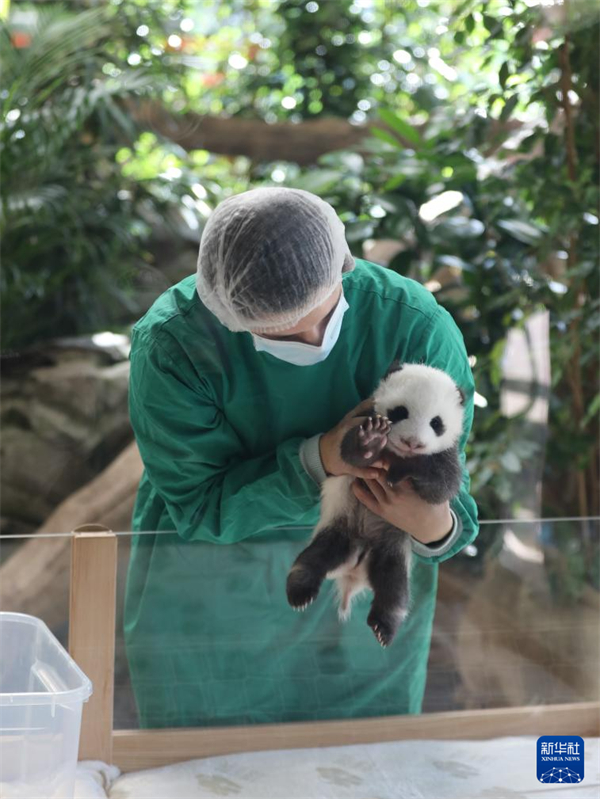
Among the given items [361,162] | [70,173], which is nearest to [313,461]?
[361,162]

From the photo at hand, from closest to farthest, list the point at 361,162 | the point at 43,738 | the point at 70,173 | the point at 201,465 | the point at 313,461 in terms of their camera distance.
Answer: the point at 43,738, the point at 313,461, the point at 201,465, the point at 361,162, the point at 70,173

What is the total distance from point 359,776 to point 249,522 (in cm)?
36

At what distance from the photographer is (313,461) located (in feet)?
3.54

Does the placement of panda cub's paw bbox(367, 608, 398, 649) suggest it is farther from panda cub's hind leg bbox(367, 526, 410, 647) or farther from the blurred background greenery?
the blurred background greenery

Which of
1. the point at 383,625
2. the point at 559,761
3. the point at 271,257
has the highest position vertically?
the point at 271,257

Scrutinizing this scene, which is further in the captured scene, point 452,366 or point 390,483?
point 452,366

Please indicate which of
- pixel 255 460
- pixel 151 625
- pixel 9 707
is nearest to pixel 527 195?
pixel 255 460

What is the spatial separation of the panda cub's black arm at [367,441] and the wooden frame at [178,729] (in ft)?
1.18

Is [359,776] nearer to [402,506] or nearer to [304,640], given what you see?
[304,640]

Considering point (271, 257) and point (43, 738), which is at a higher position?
point (271, 257)

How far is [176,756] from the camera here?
1174 mm

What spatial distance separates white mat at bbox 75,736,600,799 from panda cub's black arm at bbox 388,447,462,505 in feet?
1.26

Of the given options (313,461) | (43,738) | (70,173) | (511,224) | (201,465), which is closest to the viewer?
(43,738)

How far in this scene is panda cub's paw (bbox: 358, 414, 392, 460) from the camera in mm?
977
